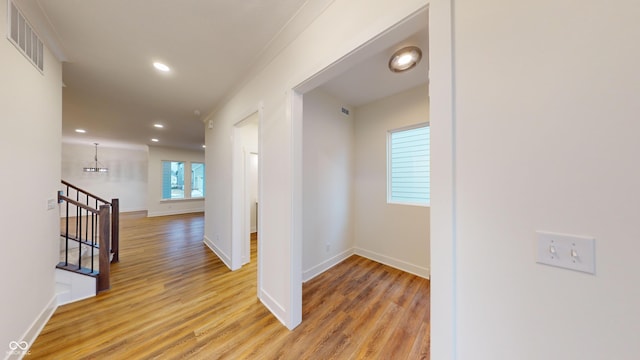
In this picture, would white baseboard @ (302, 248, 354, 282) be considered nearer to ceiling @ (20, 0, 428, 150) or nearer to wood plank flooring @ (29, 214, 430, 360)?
wood plank flooring @ (29, 214, 430, 360)

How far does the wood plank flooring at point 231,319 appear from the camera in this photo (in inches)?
61.4

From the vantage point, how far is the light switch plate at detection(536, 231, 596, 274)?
2.04ft

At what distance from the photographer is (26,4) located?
146 cm

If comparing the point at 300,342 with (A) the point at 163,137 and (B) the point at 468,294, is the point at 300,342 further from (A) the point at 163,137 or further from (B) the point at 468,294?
(A) the point at 163,137

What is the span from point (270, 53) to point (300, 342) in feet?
8.80

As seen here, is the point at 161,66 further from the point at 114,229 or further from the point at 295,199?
the point at 114,229

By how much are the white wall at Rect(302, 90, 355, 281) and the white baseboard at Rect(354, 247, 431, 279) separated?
9.3 inches

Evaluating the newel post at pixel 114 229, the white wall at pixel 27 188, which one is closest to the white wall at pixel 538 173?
the white wall at pixel 27 188

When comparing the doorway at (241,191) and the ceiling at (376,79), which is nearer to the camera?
the ceiling at (376,79)

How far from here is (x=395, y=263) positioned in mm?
2973

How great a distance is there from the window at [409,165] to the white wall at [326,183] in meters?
0.66

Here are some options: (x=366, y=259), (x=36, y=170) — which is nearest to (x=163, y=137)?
(x=36, y=170)

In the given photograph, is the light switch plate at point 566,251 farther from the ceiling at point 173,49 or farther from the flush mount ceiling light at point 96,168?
the flush mount ceiling light at point 96,168

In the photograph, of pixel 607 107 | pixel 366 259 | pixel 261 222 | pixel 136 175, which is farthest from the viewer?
pixel 136 175
